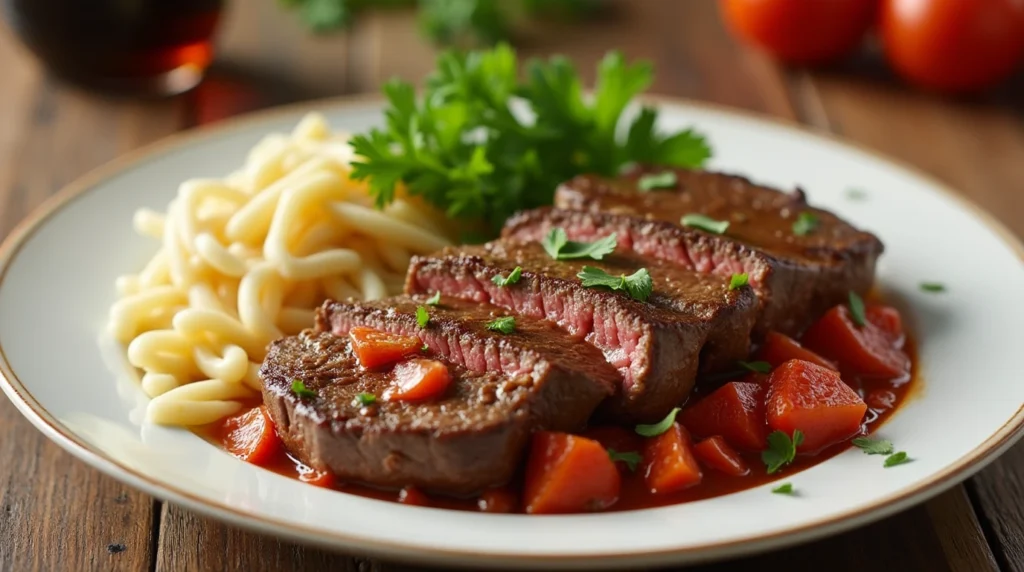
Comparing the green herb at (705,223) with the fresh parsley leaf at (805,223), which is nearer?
the green herb at (705,223)

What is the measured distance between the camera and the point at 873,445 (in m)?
4.83

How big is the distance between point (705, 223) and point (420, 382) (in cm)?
195

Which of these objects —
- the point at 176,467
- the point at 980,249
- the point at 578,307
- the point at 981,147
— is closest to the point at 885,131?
the point at 981,147

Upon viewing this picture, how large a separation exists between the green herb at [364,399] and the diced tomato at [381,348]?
0.25 metres

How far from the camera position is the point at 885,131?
29.5 feet

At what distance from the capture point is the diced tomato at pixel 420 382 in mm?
4602

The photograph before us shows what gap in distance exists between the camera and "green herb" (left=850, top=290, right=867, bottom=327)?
5.75 meters

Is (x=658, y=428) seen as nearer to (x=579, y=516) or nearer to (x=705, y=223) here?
(x=579, y=516)

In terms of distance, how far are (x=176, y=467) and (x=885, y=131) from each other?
6.42 meters

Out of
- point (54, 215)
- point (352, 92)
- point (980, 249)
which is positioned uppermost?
point (980, 249)

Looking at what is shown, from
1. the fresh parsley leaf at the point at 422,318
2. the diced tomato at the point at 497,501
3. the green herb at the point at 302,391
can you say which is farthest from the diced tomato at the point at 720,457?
the green herb at the point at 302,391

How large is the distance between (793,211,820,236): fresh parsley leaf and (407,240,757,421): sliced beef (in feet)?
2.67

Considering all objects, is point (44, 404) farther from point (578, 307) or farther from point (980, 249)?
point (980, 249)

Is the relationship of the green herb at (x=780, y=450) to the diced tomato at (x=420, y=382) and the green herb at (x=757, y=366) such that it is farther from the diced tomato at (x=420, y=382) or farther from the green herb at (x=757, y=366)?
the diced tomato at (x=420, y=382)
